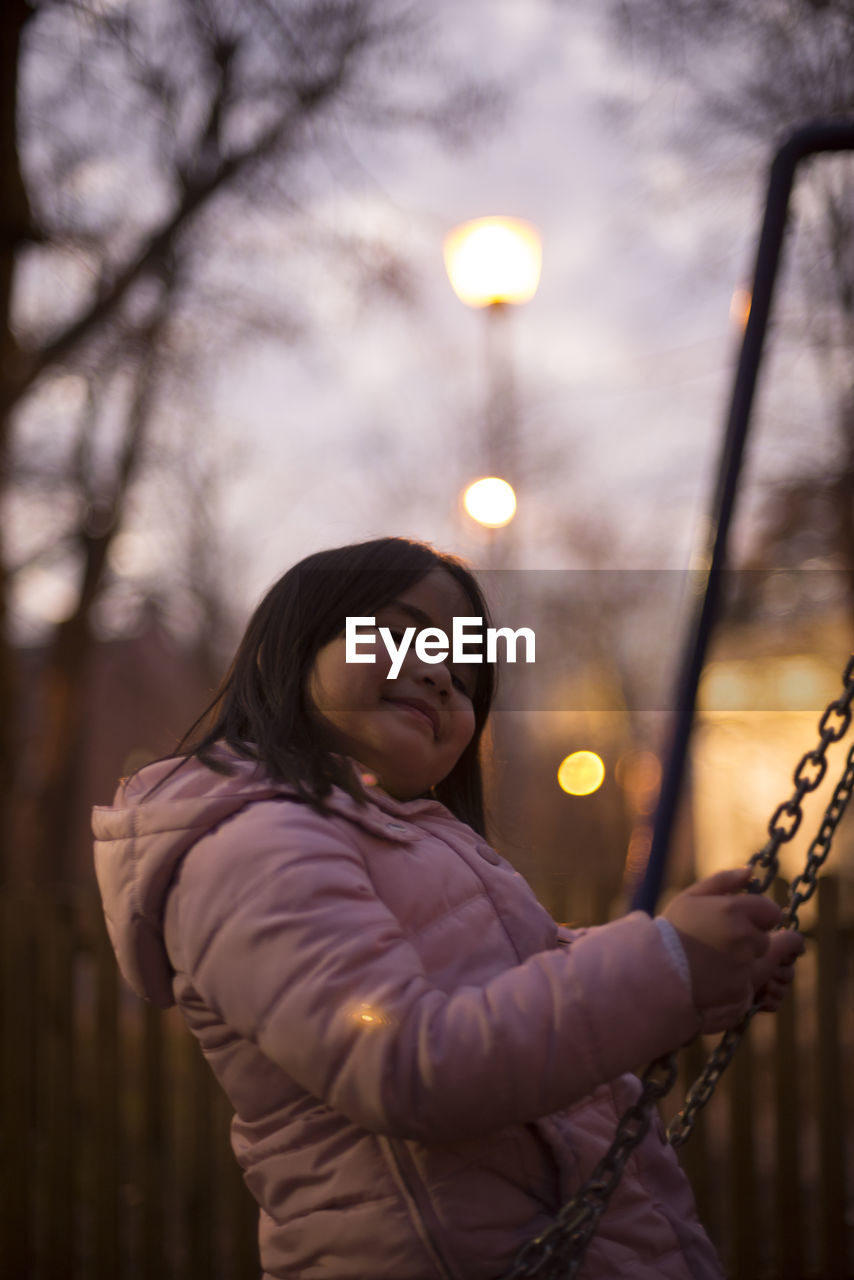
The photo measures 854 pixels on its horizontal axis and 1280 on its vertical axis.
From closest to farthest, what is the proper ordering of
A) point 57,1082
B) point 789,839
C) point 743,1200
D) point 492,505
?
point 789,839 < point 743,1200 < point 57,1082 < point 492,505

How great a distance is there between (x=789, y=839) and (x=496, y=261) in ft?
14.6

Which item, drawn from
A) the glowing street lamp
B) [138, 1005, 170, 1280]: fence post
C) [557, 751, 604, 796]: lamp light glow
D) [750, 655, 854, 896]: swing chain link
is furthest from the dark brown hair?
[557, 751, 604, 796]: lamp light glow

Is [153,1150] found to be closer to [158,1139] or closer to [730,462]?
[158,1139]

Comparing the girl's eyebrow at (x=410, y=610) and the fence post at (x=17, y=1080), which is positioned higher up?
the girl's eyebrow at (x=410, y=610)

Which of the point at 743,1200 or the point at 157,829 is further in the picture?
the point at 743,1200

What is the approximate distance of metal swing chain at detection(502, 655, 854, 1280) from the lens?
117 cm

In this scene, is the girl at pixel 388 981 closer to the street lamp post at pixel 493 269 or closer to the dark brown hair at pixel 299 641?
the dark brown hair at pixel 299 641

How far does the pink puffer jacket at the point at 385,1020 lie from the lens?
3.52ft

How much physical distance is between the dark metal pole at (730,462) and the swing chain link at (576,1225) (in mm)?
243

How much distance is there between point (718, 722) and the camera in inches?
485

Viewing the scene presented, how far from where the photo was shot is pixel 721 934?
3.78ft

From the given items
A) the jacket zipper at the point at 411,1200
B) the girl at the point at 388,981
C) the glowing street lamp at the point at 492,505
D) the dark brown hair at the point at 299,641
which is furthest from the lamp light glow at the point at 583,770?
the jacket zipper at the point at 411,1200

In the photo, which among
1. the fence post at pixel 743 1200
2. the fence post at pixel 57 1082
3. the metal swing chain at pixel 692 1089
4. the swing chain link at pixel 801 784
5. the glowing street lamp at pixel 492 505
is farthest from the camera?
the glowing street lamp at pixel 492 505

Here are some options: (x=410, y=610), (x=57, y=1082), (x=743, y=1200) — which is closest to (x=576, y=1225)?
(x=410, y=610)
